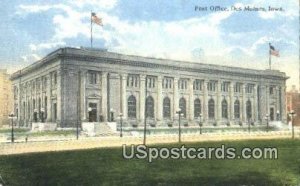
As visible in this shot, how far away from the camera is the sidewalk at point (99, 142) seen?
1021 cm

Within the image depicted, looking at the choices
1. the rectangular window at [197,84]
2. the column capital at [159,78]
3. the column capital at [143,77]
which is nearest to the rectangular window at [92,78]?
the column capital at [143,77]

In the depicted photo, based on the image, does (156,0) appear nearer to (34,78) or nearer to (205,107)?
(34,78)

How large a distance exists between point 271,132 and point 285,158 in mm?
3512

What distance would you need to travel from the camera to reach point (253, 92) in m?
14.8

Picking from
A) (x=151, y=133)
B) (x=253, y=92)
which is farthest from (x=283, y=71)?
(x=151, y=133)

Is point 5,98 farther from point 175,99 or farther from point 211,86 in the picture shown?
point 211,86

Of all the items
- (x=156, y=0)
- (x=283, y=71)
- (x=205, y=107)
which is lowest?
(x=205, y=107)

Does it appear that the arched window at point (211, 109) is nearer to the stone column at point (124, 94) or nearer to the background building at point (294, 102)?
the background building at point (294, 102)

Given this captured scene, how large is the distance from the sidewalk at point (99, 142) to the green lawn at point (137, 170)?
360 millimetres

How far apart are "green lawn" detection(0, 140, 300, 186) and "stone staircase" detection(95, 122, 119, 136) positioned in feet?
3.51

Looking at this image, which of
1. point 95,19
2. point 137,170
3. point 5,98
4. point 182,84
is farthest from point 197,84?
point 5,98

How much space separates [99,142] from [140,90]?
2097 mm

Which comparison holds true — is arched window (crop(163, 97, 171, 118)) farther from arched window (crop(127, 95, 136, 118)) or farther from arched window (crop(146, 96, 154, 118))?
arched window (crop(127, 95, 136, 118))

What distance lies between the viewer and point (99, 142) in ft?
39.2
